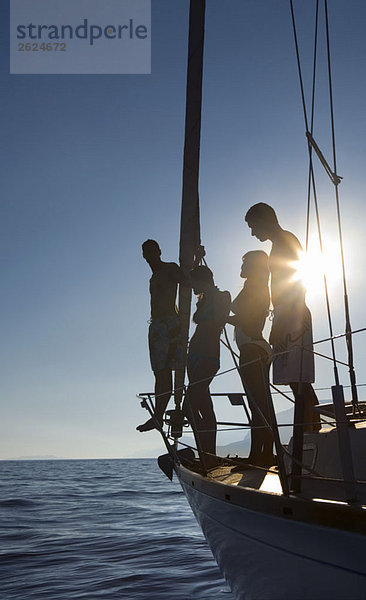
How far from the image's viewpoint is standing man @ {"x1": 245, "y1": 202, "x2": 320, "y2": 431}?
350 centimetres

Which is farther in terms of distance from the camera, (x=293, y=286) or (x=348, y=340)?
(x=348, y=340)

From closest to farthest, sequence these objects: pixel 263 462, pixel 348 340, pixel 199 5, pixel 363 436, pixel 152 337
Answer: pixel 363 436 < pixel 263 462 < pixel 348 340 < pixel 152 337 < pixel 199 5

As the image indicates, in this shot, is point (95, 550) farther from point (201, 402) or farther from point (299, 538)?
point (299, 538)

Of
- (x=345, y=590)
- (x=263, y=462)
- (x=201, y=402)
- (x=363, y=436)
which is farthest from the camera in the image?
(x=201, y=402)

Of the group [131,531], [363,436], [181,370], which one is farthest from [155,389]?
[131,531]

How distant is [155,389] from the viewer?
6.56 metres

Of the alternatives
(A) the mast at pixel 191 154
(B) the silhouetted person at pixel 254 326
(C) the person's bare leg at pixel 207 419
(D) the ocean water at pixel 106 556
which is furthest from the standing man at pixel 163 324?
(D) the ocean water at pixel 106 556

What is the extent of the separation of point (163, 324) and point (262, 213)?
272 cm

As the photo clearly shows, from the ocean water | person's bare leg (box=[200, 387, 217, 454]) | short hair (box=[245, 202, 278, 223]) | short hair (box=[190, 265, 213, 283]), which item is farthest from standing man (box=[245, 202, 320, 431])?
the ocean water

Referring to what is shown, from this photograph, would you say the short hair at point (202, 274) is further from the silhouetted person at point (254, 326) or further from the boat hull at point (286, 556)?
the boat hull at point (286, 556)

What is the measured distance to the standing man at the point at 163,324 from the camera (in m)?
6.44

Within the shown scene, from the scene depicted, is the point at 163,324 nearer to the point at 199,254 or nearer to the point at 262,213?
the point at 199,254

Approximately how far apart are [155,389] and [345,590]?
4.55 m

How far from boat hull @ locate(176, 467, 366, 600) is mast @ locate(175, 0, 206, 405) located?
12.2 feet
